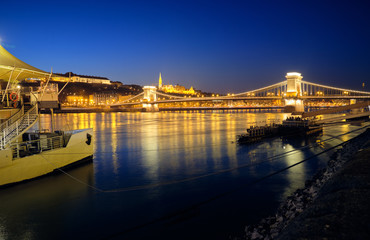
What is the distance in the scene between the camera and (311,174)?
14.1 meters

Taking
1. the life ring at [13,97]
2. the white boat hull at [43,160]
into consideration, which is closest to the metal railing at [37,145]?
the white boat hull at [43,160]

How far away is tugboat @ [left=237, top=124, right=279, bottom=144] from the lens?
2666cm

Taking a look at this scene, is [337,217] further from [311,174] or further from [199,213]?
[311,174]

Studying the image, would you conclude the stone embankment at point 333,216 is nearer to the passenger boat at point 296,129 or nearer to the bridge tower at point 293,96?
the passenger boat at point 296,129

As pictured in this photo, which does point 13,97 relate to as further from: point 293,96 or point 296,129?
point 293,96

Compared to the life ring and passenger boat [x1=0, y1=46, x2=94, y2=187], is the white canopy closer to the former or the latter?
passenger boat [x1=0, y1=46, x2=94, y2=187]

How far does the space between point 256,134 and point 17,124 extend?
22.1 meters

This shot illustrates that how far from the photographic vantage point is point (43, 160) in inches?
500

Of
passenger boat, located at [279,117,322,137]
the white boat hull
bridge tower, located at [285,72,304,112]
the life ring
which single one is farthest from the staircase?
bridge tower, located at [285,72,304,112]

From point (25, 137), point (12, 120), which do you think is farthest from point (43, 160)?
point (25, 137)

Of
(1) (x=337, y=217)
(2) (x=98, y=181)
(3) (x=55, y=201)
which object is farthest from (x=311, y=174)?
(3) (x=55, y=201)

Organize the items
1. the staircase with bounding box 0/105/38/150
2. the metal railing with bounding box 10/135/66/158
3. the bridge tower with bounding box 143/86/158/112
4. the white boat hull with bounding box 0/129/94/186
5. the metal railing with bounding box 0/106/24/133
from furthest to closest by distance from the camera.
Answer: the bridge tower with bounding box 143/86/158/112 < the metal railing with bounding box 0/106/24/133 < the metal railing with bounding box 10/135/66/158 < the staircase with bounding box 0/105/38/150 < the white boat hull with bounding box 0/129/94/186

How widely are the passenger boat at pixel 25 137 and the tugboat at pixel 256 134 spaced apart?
1591cm

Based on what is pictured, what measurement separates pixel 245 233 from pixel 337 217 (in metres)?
2.94
